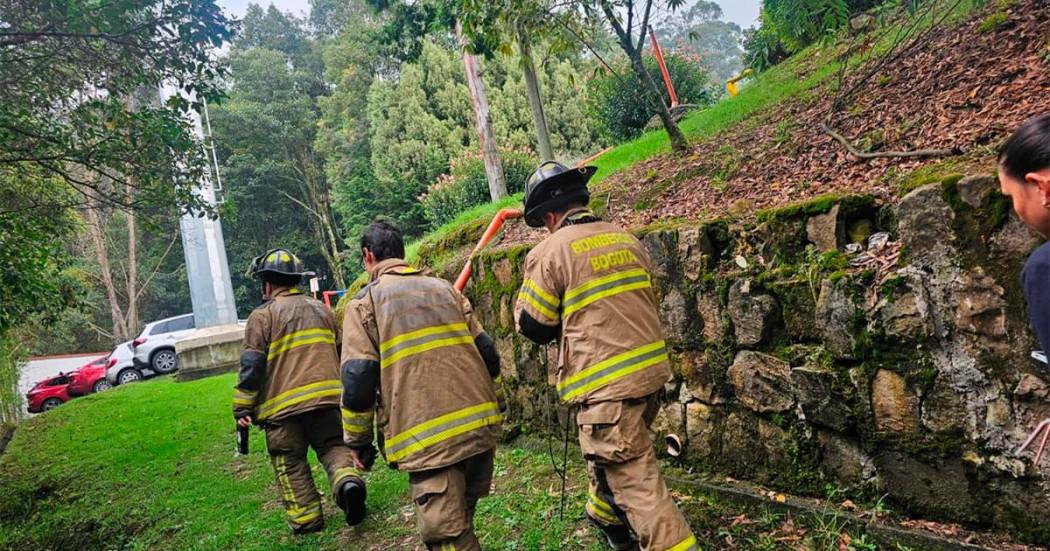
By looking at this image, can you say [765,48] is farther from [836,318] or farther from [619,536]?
[619,536]

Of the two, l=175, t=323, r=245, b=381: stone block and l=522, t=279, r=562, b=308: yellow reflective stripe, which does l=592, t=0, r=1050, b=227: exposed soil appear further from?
l=175, t=323, r=245, b=381: stone block

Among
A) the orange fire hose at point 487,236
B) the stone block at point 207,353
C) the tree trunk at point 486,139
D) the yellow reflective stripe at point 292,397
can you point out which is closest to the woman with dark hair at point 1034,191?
the yellow reflective stripe at point 292,397

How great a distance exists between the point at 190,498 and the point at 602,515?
161 inches

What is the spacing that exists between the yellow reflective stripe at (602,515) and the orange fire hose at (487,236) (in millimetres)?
2895

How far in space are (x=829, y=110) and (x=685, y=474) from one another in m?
3.25

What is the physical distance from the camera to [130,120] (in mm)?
5605

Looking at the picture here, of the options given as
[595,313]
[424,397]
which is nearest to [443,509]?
[424,397]

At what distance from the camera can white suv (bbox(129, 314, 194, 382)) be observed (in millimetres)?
16875

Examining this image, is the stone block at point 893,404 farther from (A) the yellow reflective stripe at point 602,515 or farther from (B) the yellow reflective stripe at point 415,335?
(B) the yellow reflective stripe at point 415,335

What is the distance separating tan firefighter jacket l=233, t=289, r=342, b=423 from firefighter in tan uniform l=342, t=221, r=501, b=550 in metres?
1.22

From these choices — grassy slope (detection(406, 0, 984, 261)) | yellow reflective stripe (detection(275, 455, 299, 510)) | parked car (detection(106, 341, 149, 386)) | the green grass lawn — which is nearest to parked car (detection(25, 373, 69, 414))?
parked car (detection(106, 341, 149, 386))

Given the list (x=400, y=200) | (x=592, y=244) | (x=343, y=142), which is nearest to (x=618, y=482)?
(x=592, y=244)

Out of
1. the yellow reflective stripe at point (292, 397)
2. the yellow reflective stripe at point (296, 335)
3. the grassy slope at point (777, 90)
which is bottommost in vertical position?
the yellow reflective stripe at point (292, 397)

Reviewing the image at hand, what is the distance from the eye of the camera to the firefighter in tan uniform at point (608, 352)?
254 centimetres
